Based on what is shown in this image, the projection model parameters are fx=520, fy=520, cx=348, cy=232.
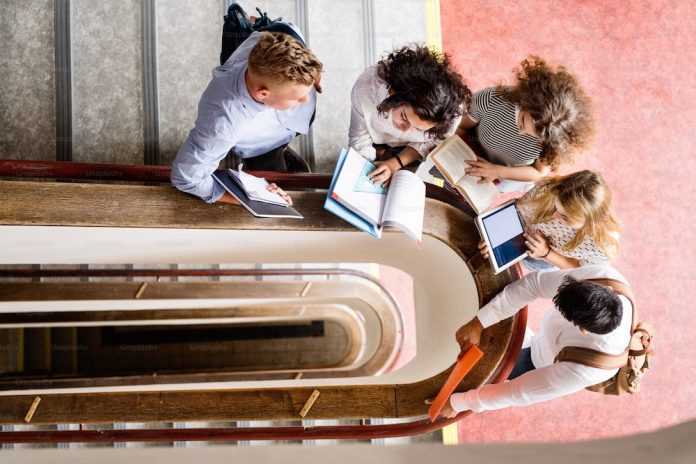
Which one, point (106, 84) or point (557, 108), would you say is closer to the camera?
point (557, 108)

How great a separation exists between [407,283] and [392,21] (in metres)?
2.84

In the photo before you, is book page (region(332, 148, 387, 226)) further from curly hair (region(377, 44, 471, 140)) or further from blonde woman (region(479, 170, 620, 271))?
blonde woman (region(479, 170, 620, 271))

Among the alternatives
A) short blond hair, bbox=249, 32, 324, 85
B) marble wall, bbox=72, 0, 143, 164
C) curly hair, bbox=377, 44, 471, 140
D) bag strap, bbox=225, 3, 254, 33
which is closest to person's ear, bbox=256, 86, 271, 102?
short blond hair, bbox=249, 32, 324, 85

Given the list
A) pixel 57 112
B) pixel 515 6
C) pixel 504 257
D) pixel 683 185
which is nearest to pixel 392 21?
pixel 515 6

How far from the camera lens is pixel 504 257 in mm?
2854

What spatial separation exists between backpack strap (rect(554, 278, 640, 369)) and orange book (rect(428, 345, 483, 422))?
415 millimetres

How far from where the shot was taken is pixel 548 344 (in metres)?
2.96

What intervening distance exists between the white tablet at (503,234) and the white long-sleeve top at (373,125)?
0.50m

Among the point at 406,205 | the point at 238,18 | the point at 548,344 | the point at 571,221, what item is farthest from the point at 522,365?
the point at 238,18

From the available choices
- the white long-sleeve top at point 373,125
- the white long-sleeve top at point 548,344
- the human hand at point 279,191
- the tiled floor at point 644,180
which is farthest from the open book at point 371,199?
the tiled floor at point 644,180

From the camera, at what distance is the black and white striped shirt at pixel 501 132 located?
2.63 m

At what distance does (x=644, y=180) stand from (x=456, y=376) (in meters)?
3.43

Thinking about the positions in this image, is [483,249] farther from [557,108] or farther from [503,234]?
[557,108]

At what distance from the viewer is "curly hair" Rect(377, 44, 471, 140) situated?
2.27 m
